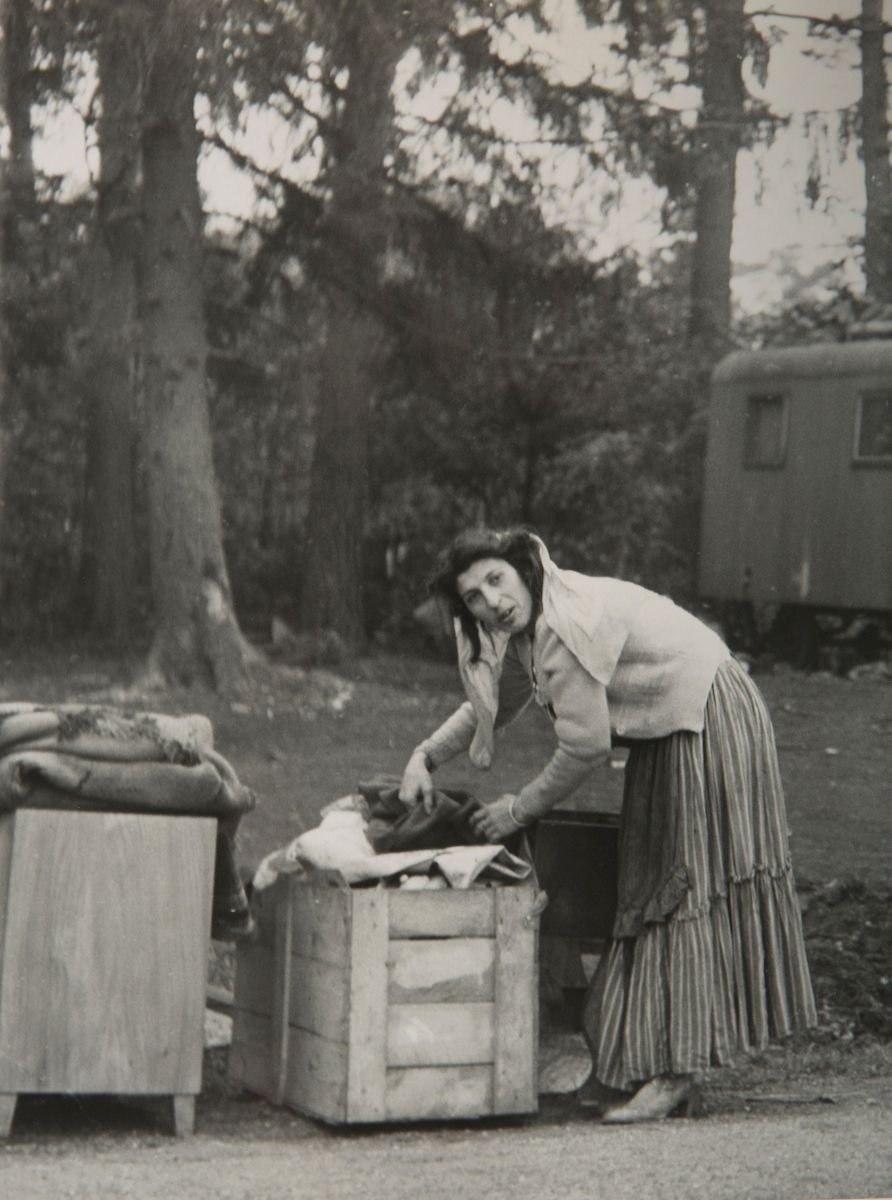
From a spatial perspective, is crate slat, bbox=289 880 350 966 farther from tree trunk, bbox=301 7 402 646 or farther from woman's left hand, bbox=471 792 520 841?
tree trunk, bbox=301 7 402 646

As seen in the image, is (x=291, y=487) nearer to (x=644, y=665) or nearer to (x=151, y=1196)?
(x=644, y=665)

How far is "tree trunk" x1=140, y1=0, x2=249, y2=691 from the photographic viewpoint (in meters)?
4.32

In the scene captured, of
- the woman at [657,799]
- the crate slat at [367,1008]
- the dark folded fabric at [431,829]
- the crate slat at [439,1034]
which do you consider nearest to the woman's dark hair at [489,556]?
the woman at [657,799]

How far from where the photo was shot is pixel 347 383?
4.42 m

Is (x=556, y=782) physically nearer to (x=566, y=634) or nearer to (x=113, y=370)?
(x=566, y=634)

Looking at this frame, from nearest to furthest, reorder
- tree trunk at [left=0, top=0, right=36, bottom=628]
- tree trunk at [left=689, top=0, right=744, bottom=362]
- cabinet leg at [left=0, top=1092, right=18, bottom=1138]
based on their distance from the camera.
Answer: cabinet leg at [left=0, top=1092, right=18, bottom=1138], tree trunk at [left=0, top=0, right=36, bottom=628], tree trunk at [left=689, top=0, right=744, bottom=362]

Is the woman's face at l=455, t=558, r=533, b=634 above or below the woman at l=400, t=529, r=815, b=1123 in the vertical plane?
above

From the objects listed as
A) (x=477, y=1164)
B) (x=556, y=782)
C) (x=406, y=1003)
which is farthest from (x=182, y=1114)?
(x=556, y=782)

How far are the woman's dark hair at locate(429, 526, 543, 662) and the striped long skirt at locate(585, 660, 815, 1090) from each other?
1.51 feet

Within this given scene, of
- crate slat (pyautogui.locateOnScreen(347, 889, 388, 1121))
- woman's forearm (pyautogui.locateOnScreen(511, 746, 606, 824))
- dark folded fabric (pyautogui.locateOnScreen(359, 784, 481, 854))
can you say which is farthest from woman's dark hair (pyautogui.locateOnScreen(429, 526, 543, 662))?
crate slat (pyautogui.locateOnScreen(347, 889, 388, 1121))

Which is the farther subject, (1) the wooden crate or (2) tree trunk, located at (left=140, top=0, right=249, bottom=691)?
(2) tree trunk, located at (left=140, top=0, right=249, bottom=691)

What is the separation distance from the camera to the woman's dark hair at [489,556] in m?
3.30

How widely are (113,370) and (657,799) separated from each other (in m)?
1.92

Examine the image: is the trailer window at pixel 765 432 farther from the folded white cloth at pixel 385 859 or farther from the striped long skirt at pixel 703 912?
the folded white cloth at pixel 385 859
